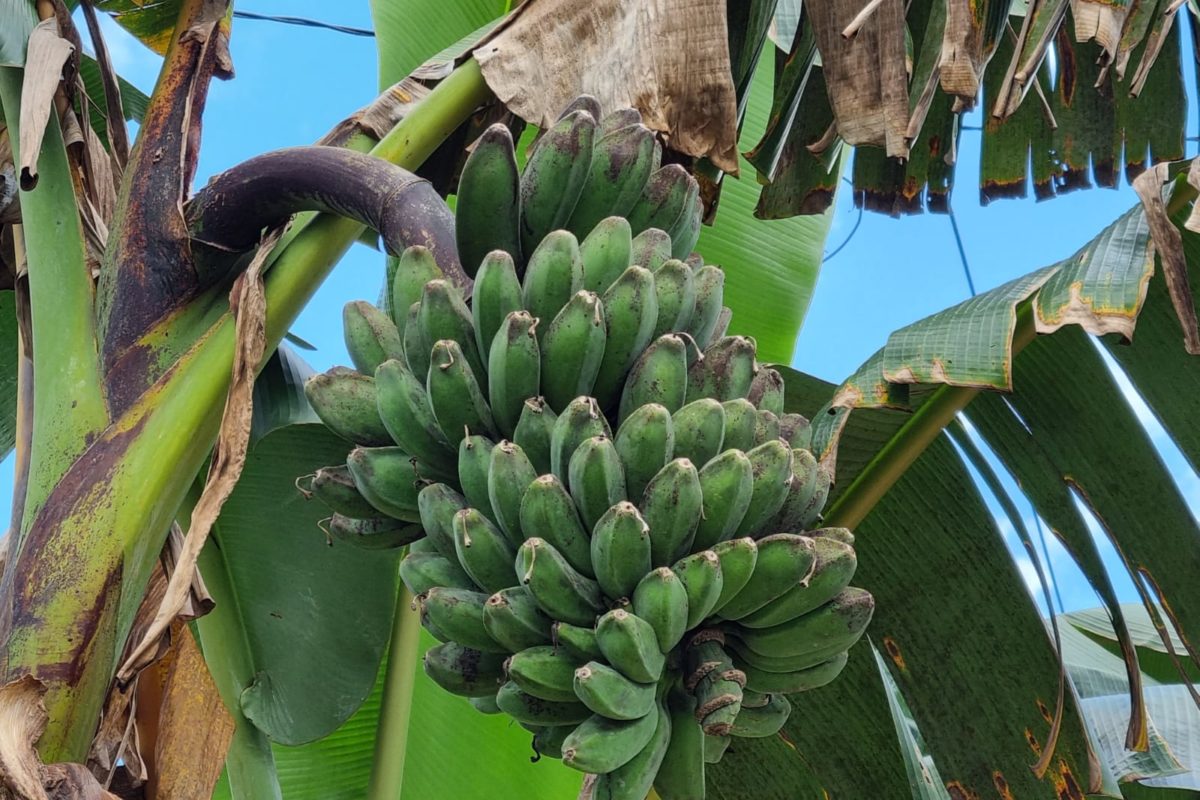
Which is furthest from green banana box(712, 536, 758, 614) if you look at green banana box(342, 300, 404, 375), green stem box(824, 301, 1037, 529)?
green stem box(824, 301, 1037, 529)

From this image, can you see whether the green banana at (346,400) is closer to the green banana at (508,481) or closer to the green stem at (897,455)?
the green banana at (508,481)

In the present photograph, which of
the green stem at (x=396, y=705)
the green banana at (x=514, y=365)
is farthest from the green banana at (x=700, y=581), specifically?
the green stem at (x=396, y=705)

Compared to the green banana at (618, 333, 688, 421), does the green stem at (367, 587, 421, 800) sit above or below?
below

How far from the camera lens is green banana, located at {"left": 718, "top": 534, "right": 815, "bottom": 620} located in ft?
2.97

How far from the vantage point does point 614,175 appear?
1120 mm

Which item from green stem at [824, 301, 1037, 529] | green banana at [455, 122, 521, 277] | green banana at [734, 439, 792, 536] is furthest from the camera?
green stem at [824, 301, 1037, 529]

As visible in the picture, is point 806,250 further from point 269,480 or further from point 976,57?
point 269,480

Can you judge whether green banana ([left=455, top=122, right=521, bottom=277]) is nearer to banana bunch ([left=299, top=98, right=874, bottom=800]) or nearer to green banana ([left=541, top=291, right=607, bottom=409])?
banana bunch ([left=299, top=98, right=874, bottom=800])

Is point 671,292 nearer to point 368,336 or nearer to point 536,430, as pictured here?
point 536,430

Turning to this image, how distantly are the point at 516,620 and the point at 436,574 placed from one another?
0.48ft

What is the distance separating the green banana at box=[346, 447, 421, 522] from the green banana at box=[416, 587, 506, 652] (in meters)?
0.13

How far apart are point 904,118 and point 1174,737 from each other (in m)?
1.53

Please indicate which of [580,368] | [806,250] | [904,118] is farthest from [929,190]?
[580,368]

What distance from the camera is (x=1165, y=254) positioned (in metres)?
1.29
